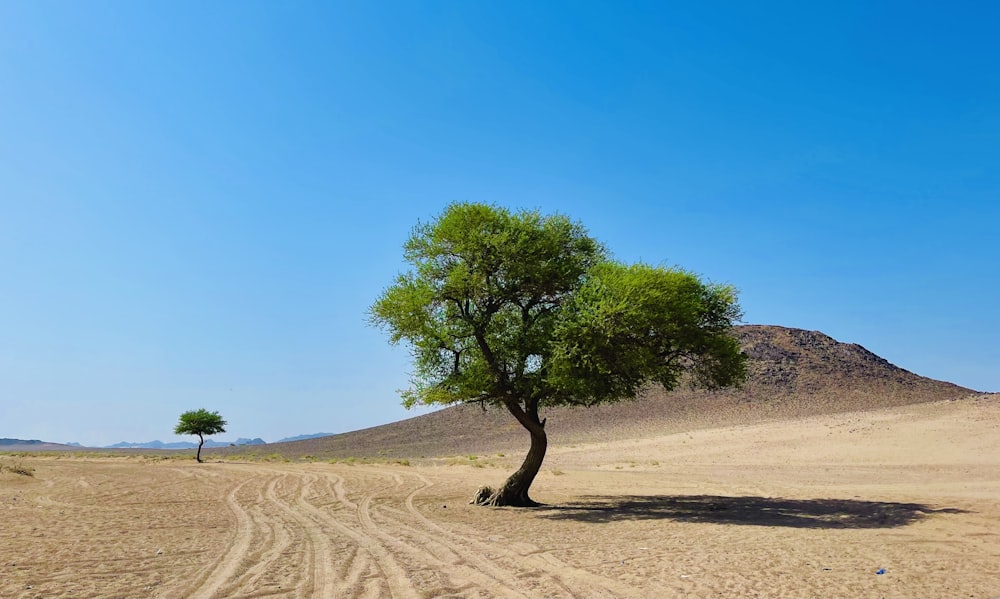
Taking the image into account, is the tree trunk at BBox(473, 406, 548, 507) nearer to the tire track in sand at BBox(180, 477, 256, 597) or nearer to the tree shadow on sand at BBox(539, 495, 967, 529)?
the tree shadow on sand at BBox(539, 495, 967, 529)

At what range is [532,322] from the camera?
69.2ft

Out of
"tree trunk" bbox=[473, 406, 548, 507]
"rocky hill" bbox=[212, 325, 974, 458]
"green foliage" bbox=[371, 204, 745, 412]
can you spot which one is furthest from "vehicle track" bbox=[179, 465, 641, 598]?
"rocky hill" bbox=[212, 325, 974, 458]

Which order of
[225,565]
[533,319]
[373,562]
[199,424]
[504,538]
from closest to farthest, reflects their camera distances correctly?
[225,565] → [373,562] → [504,538] → [533,319] → [199,424]

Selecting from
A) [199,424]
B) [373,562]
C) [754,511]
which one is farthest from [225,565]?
[199,424]

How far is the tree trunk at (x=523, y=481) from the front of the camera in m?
21.2

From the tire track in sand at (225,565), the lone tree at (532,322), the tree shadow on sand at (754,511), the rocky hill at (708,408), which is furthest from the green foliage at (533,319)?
the rocky hill at (708,408)

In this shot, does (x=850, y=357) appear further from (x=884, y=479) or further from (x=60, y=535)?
(x=60, y=535)

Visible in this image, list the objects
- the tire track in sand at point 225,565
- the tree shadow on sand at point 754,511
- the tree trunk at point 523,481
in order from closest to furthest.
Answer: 1. the tire track in sand at point 225,565
2. the tree shadow on sand at point 754,511
3. the tree trunk at point 523,481

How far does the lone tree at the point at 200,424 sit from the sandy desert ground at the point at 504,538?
131 feet

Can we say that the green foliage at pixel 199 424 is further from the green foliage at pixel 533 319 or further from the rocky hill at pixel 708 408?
the green foliage at pixel 533 319

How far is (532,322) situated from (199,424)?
61.5m

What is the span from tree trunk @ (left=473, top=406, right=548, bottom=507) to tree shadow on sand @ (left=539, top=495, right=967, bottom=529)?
102 cm

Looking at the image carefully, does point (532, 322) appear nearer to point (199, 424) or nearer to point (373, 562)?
point (373, 562)

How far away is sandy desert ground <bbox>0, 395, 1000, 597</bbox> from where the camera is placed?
9750mm
